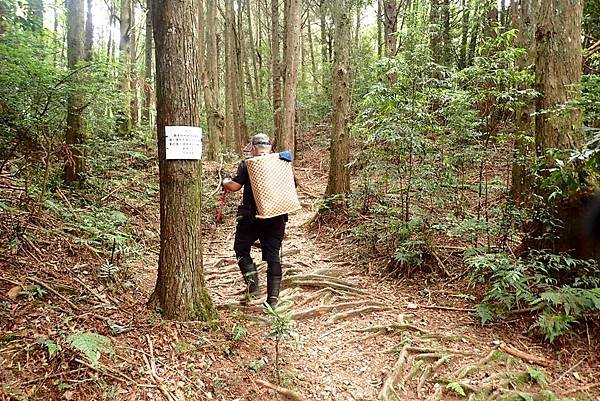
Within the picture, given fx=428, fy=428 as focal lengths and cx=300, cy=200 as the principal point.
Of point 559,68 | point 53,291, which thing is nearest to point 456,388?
point 53,291

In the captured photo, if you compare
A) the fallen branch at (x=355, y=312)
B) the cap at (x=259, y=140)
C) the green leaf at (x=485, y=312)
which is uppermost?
the cap at (x=259, y=140)

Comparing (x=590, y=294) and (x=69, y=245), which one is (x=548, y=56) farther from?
(x=69, y=245)

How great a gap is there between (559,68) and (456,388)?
4211mm

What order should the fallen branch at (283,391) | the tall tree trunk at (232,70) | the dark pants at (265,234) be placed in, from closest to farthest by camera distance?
the fallen branch at (283,391)
the dark pants at (265,234)
the tall tree trunk at (232,70)

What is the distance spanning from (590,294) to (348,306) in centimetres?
270

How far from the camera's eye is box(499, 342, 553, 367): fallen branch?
4293mm

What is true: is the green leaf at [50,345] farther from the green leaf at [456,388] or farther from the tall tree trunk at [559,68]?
the tall tree trunk at [559,68]

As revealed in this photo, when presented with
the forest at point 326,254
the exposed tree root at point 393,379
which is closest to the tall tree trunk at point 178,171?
the forest at point 326,254

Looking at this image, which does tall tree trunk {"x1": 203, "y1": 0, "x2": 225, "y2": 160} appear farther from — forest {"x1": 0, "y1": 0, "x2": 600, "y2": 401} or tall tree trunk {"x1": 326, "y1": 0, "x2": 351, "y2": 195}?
tall tree trunk {"x1": 326, "y1": 0, "x2": 351, "y2": 195}

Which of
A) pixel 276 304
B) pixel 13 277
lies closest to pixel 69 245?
pixel 13 277

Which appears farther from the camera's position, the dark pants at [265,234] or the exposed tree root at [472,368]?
the dark pants at [265,234]

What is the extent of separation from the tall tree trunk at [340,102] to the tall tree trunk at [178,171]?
198 inches

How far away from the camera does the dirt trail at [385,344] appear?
400 cm

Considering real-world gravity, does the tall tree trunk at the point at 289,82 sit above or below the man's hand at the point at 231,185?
above
